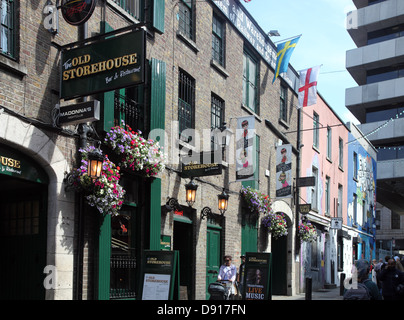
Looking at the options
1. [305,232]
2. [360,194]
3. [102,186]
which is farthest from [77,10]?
[360,194]

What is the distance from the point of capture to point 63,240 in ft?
33.0

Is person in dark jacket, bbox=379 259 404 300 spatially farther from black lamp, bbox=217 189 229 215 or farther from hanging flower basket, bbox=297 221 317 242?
hanging flower basket, bbox=297 221 317 242

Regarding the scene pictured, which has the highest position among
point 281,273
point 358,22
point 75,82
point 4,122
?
point 358,22

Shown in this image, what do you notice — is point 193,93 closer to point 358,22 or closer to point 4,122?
point 4,122

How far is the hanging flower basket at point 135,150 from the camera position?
440 inches

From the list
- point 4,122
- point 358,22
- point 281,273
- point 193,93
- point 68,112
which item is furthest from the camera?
point 358,22

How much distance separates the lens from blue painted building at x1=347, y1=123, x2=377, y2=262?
104 ft

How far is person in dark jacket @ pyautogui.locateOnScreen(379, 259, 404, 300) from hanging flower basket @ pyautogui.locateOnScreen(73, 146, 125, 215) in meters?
5.32

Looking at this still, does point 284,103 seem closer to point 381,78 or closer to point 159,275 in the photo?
point 159,275

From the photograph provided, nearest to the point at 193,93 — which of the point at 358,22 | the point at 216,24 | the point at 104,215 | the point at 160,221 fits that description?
the point at 216,24

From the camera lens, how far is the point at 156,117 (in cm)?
1279

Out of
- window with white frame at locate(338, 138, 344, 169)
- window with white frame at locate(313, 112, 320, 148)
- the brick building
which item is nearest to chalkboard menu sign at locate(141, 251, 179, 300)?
the brick building

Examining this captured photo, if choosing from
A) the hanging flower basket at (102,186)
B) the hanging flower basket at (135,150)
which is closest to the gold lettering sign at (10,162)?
the hanging flower basket at (102,186)

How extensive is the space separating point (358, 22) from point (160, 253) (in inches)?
1907
